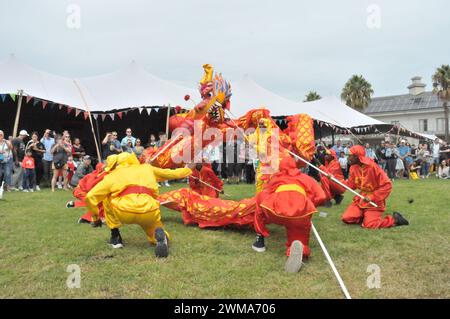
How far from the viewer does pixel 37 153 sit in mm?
10336

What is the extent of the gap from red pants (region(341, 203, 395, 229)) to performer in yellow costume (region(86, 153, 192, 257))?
3133 millimetres

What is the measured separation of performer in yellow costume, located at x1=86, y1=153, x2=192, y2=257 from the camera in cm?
449

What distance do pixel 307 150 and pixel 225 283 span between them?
2455 millimetres

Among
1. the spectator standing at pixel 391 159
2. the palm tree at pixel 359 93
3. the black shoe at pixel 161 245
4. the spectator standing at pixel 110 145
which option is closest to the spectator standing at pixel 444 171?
the spectator standing at pixel 391 159

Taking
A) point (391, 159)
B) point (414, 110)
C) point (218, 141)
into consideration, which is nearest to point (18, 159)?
point (218, 141)

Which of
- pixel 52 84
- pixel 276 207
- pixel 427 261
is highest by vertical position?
pixel 52 84

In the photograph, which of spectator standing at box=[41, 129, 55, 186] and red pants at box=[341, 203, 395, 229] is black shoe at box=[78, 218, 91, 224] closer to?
red pants at box=[341, 203, 395, 229]

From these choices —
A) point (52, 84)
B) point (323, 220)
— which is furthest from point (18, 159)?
point (323, 220)

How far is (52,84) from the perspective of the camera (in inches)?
532

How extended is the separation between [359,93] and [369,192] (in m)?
31.3

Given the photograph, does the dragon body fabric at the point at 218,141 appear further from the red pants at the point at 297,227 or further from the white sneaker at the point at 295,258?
the white sneaker at the point at 295,258

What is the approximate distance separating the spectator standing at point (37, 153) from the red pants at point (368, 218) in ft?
25.7

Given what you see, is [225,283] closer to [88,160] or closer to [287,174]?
[287,174]

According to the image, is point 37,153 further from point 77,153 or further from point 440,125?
point 440,125
